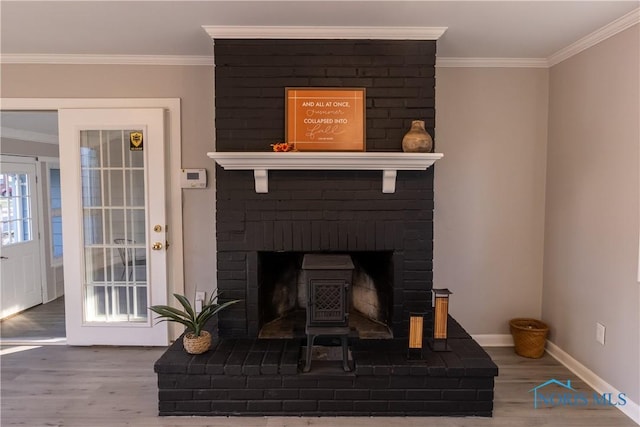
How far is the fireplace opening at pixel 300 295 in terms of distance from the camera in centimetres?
271

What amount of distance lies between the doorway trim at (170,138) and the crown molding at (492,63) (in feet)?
6.85

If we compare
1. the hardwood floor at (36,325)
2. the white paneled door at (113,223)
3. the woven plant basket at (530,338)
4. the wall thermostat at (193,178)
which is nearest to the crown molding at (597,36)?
the woven plant basket at (530,338)

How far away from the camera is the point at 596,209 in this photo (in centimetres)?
251

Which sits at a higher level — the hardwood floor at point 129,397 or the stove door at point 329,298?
the stove door at point 329,298

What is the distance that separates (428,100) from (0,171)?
4160mm

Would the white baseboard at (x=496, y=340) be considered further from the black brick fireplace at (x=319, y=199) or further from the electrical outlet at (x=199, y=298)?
the electrical outlet at (x=199, y=298)

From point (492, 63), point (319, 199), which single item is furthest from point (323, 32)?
point (492, 63)

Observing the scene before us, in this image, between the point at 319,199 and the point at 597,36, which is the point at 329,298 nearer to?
the point at 319,199

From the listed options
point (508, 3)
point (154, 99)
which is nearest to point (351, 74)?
point (508, 3)

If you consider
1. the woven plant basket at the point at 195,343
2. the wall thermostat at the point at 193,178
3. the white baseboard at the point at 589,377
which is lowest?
the white baseboard at the point at 589,377

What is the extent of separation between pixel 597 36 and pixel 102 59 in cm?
343

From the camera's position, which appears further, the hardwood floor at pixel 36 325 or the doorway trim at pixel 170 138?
the hardwood floor at pixel 36 325

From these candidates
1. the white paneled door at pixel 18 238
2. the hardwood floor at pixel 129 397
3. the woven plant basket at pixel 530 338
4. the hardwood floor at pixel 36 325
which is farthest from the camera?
the white paneled door at pixel 18 238

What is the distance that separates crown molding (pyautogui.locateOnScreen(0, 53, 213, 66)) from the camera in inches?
116
